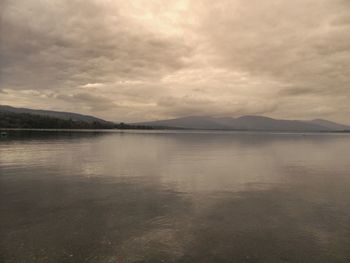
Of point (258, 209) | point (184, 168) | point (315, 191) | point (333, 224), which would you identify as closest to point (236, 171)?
point (184, 168)

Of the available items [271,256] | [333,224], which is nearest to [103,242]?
[271,256]

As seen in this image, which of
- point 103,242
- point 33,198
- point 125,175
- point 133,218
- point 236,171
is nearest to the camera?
point 103,242

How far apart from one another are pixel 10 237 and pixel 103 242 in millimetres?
4316

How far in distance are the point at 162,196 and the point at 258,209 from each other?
6.90 metres

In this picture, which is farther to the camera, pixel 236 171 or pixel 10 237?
pixel 236 171

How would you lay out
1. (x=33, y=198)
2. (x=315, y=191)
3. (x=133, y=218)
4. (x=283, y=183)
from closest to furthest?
1. (x=133, y=218)
2. (x=33, y=198)
3. (x=315, y=191)
4. (x=283, y=183)

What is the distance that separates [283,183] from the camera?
2714 cm

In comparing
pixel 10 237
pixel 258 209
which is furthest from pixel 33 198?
pixel 258 209

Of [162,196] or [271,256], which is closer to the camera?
[271,256]

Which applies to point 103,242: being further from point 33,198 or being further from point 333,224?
point 333,224

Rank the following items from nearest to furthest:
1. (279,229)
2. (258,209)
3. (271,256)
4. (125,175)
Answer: (271,256), (279,229), (258,209), (125,175)

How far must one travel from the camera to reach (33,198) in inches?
777

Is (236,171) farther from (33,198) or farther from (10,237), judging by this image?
(10,237)

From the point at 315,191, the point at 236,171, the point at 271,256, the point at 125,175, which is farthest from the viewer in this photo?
the point at 236,171
